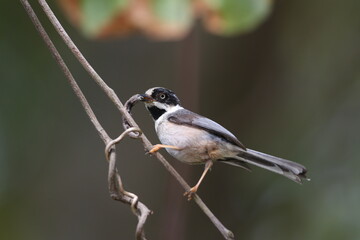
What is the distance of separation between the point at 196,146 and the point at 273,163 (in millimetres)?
393

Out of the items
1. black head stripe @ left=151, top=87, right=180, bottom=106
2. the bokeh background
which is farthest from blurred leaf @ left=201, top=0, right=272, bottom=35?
the bokeh background

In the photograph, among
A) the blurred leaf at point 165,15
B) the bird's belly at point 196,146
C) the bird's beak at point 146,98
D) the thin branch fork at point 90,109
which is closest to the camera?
the thin branch fork at point 90,109

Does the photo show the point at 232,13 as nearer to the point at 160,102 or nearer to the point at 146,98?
the point at 160,102

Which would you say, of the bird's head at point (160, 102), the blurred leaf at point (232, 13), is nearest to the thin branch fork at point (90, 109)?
the bird's head at point (160, 102)

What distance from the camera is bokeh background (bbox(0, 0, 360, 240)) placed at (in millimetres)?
5203

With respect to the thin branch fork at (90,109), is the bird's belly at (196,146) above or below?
below

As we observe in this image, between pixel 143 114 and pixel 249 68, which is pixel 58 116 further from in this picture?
pixel 249 68

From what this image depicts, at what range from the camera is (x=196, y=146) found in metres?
2.69

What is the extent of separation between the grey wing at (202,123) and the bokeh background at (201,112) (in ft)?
6.71

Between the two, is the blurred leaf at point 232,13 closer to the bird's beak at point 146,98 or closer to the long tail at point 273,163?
the bird's beak at point 146,98

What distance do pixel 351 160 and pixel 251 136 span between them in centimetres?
103

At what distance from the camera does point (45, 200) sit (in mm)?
5520

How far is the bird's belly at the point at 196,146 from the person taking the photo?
2680 millimetres

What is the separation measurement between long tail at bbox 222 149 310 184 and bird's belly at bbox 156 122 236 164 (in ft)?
0.17
